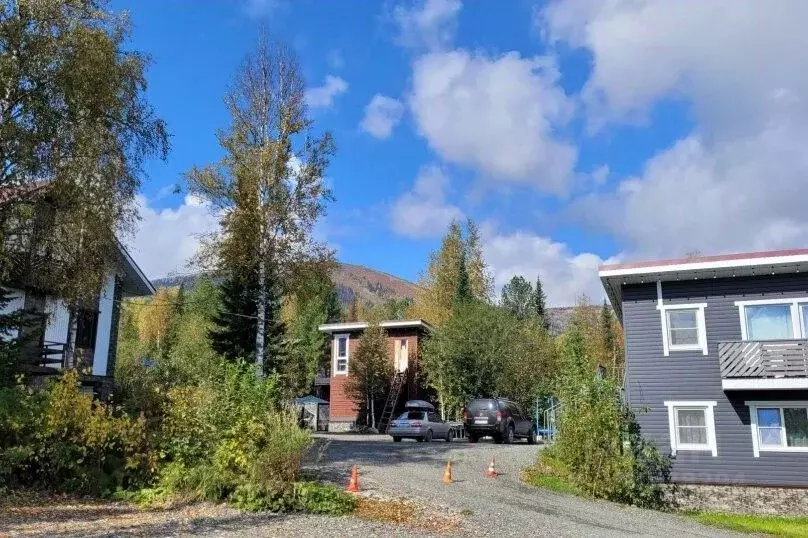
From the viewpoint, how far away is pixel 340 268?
21547 millimetres

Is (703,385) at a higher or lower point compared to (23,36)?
lower

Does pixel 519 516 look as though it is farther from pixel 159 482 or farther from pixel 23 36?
pixel 23 36

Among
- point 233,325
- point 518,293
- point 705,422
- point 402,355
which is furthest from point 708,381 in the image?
point 518,293

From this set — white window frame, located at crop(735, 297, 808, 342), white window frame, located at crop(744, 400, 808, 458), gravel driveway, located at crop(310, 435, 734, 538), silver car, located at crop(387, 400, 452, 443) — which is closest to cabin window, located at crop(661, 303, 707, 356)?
white window frame, located at crop(735, 297, 808, 342)

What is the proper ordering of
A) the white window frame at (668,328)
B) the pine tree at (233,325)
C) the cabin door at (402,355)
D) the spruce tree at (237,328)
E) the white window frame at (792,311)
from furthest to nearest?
the cabin door at (402,355), the pine tree at (233,325), the spruce tree at (237,328), the white window frame at (668,328), the white window frame at (792,311)

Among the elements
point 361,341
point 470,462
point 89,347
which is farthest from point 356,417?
point 470,462

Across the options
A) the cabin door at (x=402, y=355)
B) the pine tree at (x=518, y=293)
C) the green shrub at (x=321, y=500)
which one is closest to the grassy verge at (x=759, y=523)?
the green shrub at (x=321, y=500)

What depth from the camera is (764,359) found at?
60.7 ft

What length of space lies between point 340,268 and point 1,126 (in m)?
11.1

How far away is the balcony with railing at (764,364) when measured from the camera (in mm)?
18109

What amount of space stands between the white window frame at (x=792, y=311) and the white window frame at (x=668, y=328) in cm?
102

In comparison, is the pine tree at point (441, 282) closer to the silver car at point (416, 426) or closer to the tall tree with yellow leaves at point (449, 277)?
the tall tree with yellow leaves at point (449, 277)

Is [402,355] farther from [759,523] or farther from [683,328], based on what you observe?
[759,523]

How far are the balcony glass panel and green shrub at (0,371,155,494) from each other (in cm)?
1704
